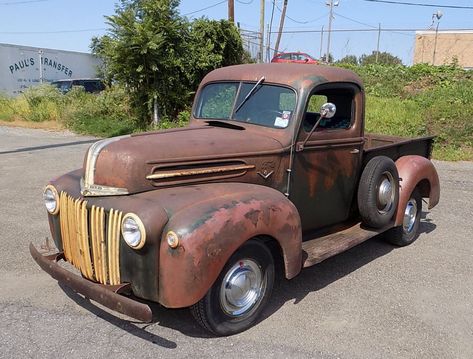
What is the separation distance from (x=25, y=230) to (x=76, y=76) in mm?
26087

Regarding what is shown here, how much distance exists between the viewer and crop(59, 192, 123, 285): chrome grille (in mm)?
3100

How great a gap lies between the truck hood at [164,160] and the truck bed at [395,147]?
4.74ft

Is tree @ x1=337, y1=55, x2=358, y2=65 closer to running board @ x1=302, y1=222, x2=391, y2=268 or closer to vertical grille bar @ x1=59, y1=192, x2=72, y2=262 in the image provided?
running board @ x1=302, y1=222, x2=391, y2=268

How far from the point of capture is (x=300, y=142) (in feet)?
13.1

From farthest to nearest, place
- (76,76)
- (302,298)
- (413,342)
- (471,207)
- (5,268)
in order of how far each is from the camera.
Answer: (76,76), (471,207), (5,268), (302,298), (413,342)

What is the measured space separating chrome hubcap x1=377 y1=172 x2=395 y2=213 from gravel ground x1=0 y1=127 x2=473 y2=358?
593 millimetres

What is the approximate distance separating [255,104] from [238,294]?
5.64 ft

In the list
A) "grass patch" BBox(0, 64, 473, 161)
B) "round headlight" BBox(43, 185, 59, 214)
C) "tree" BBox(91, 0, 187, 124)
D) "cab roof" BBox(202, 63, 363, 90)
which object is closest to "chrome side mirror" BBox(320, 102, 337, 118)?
"cab roof" BBox(202, 63, 363, 90)

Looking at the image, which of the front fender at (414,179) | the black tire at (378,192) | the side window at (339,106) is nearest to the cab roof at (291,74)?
the side window at (339,106)

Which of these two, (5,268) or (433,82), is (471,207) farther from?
(433,82)

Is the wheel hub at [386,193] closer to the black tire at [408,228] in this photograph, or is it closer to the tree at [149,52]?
the black tire at [408,228]

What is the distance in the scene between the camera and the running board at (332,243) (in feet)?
12.6

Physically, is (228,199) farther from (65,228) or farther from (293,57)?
(293,57)

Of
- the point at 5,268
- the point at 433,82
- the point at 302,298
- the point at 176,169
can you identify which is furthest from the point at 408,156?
the point at 433,82
